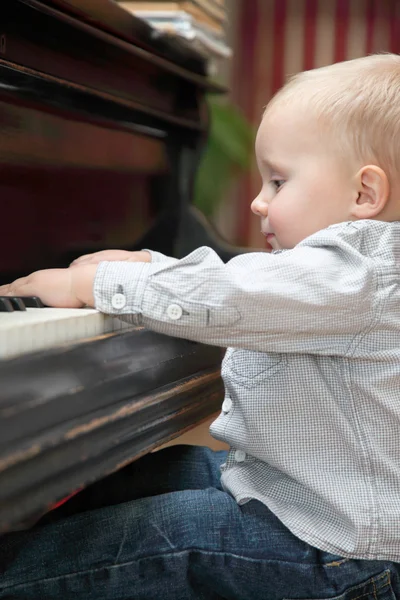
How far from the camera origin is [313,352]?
1104mm

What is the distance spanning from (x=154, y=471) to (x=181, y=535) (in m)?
0.28

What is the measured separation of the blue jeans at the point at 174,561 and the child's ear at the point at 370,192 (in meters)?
0.45

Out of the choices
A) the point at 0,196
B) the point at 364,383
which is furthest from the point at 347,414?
the point at 0,196

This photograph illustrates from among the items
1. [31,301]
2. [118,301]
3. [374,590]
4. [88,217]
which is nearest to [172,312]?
[118,301]

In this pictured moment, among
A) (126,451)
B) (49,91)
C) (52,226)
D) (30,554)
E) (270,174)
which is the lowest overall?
(30,554)

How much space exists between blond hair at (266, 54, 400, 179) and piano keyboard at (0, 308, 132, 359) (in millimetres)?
407

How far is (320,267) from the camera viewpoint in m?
1.06

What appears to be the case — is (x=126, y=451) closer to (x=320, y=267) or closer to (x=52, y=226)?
(x=320, y=267)

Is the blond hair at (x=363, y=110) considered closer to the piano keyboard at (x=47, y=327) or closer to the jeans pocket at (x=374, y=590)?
the piano keyboard at (x=47, y=327)

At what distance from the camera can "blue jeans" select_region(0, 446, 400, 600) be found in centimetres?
108

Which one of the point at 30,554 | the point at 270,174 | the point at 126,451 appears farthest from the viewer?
the point at 270,174

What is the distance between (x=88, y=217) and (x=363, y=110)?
725 mm

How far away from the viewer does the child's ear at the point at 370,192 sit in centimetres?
114

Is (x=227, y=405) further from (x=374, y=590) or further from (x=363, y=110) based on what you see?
(x=363, y=110)
